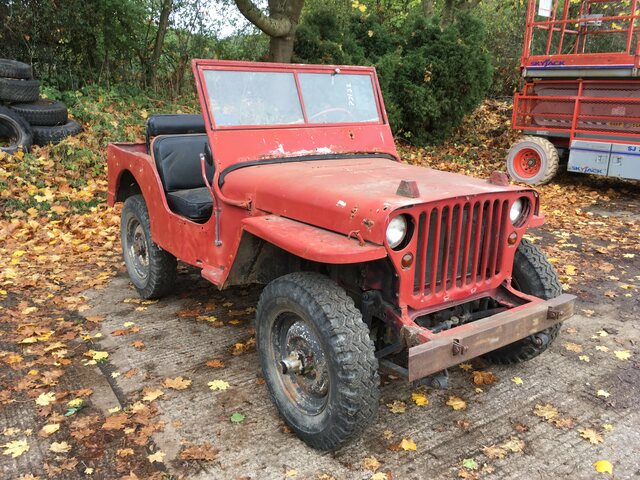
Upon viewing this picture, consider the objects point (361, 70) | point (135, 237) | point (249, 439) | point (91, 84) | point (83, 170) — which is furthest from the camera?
point (91, 84)

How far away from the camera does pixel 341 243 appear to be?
2658mm

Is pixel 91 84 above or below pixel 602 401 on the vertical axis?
above

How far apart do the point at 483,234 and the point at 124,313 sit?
10.0ft

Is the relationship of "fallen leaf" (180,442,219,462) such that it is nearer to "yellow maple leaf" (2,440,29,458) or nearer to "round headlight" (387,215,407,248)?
"yellow maple leaf" (2,440,29,458)

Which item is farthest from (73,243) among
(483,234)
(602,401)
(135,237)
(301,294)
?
(602,401)

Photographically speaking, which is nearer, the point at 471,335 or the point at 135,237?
the point at 471,335

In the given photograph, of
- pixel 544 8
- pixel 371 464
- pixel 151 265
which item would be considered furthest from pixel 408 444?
pixel 544 8

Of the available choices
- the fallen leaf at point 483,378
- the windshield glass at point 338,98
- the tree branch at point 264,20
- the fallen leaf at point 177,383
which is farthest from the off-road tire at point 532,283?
the tree branch at point 264,20

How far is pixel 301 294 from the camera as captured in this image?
2.75m

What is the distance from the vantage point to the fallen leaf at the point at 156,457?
2791 mm

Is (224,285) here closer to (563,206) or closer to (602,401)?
(602,401)

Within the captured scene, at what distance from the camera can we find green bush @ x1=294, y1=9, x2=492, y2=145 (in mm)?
10844

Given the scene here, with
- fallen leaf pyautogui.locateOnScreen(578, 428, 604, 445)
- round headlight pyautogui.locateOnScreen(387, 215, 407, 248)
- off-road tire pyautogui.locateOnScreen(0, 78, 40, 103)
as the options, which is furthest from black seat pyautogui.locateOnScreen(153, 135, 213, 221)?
off-road tire pyautogui.locateOnScreen(0, 78, 40, 103)

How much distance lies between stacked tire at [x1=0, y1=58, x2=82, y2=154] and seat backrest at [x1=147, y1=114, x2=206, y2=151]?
420 cm
